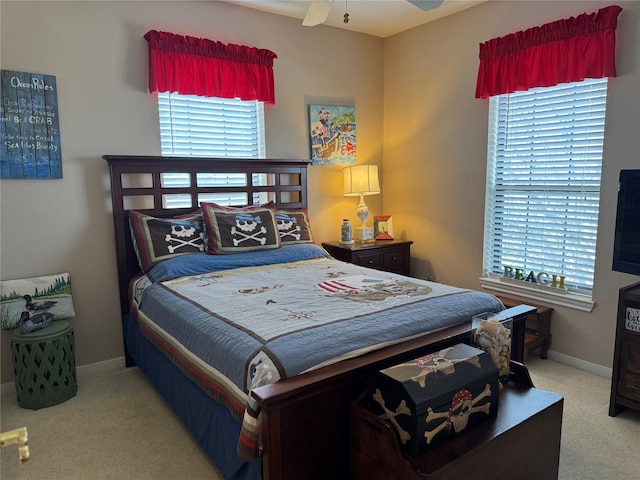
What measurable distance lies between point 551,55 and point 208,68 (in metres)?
2.43

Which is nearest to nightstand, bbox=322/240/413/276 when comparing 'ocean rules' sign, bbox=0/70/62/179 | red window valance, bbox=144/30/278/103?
red window valance, bbox=144/30/278/103

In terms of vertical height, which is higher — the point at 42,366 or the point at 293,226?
the point at 293,226

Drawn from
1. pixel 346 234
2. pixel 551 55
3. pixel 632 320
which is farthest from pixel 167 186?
pixel 632 320

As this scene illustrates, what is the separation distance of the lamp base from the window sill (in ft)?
3.51

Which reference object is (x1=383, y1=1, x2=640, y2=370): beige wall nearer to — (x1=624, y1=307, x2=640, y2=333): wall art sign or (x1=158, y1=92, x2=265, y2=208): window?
(x1=624, y1=307, x2=640, y2=333): wall art sign

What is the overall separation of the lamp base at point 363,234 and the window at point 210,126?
3.77 ft

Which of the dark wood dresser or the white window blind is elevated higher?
the white window blind

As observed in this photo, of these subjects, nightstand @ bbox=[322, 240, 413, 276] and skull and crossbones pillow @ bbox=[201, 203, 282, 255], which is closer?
skull and crossbones pillow @ bbox=[201, 203, 282, 255]

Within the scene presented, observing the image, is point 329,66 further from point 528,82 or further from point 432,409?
point 432,409

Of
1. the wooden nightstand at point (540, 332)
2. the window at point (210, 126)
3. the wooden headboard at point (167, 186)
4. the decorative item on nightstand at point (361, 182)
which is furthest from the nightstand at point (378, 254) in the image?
the wooden nightstand at point (540, 332)

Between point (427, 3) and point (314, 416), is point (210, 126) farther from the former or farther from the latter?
point (314, 416)

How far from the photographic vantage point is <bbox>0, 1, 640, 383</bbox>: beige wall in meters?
2.79

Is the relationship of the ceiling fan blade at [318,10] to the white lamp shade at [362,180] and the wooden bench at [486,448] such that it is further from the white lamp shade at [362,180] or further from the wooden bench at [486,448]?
the wooden bench at [486,448]

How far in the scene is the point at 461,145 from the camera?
3.74m
